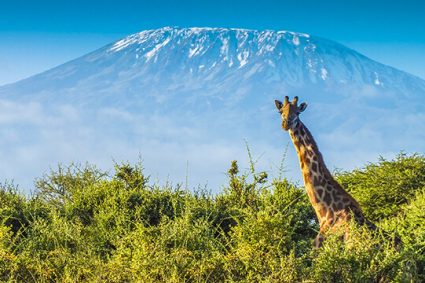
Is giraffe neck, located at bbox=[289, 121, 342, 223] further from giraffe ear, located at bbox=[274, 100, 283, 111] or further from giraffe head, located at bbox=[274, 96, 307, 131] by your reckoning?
giraffe ear, located at bbox=[274, 100, 283, 111]

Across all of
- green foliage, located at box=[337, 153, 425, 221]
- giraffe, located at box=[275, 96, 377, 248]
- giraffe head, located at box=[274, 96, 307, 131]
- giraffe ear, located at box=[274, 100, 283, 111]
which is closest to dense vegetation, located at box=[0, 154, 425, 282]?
giraffe, located at box=[275, 96, 377, 248]

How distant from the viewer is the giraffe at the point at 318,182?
50.9 ft

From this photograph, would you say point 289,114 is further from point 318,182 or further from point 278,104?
point 318,182

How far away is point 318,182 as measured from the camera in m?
15.9

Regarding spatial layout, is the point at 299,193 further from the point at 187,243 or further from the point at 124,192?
the point at 187,243

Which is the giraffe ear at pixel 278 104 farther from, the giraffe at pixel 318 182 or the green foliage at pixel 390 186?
the green foliage at pixel 390 186

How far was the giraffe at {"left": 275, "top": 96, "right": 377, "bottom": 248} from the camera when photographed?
15.5 meters

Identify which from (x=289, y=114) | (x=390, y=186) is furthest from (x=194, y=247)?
(x=390, y=186)

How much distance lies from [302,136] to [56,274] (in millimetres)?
6280

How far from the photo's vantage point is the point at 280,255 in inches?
436

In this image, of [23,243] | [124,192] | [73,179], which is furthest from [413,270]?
[73,179]

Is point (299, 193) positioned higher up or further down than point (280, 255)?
higher up

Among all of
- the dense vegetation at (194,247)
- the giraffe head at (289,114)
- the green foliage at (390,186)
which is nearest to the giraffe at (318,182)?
the giraffe head at (289,114)

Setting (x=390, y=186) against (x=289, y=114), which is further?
(x=390, y=186)
